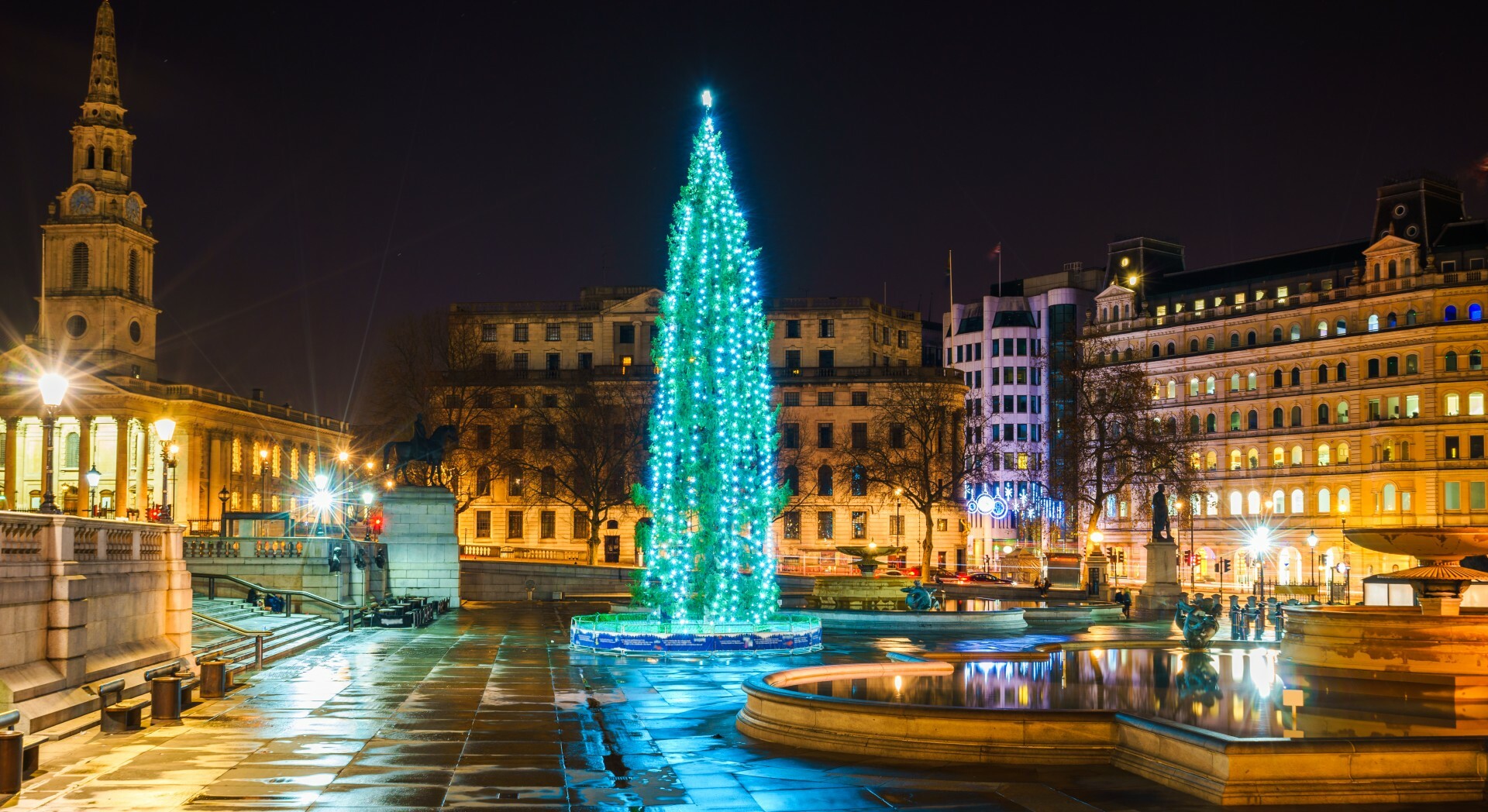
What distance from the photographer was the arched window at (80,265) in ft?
376

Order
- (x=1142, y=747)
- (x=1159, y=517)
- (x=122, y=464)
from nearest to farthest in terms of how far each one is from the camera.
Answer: (x=1142, y=747), (x=1159, y=517), (x=122, y=464)

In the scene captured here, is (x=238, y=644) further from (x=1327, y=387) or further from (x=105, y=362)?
(x=105, y=362)

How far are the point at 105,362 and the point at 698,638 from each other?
93.3m

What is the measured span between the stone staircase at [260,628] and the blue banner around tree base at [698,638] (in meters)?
7.12

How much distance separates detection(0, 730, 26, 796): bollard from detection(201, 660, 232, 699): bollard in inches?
374

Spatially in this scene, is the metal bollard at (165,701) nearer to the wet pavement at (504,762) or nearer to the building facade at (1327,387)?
the wet pavement at (504,762)

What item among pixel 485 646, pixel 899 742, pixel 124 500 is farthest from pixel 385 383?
pixel 899 742

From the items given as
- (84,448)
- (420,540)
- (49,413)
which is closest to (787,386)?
(420,540)

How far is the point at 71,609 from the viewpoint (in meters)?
21.9

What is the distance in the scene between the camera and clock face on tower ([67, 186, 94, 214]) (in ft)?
371

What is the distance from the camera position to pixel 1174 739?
52.6 ft

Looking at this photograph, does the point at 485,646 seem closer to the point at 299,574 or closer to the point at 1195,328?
the point at 299,574

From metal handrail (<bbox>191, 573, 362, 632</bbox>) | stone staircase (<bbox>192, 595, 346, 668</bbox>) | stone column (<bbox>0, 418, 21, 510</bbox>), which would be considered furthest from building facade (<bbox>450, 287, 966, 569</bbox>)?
stone staircase (<bbox>192, 595, 346, 668</bbox>)

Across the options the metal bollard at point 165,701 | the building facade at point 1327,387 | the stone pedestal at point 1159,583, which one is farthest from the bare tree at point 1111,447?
the metal bollard at point 165,701
